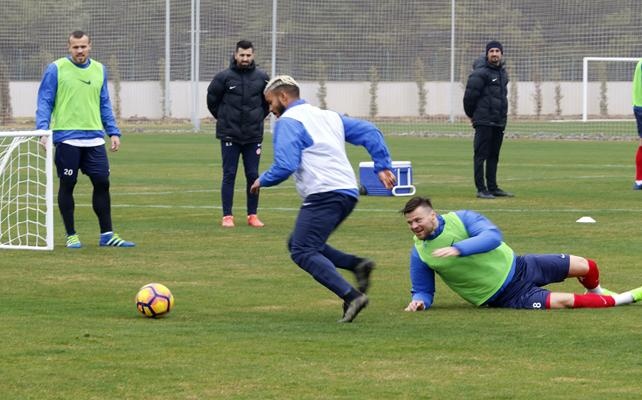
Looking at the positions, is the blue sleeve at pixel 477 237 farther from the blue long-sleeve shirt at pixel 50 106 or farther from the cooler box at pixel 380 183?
the cooler box at pixel 380 183

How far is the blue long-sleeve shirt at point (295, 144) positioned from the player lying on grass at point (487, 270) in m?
0.47

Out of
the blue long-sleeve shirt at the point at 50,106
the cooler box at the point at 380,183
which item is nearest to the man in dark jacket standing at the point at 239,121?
the blue long-sleeve shirt at the point at 50,106

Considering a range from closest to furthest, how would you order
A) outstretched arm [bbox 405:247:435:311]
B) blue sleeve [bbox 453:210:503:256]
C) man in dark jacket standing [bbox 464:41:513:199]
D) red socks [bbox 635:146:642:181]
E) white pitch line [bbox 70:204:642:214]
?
1. blue sleeve [bbox 453:210:503:256]
2. outstretched arm [bbox 405:247:435:311]
3. white pitch line [bbox 70:204:642:214]
4. man in dark jacket standing [bbox 464:41:513:199]
5. red socks [bbox 635:146:642:181]

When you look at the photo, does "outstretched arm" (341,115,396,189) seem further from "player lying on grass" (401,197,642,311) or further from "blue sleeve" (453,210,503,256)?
"blue sleeve" (453,210,503,256)

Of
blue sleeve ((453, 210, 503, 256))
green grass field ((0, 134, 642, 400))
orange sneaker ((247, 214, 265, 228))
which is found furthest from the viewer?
orange sneaker ((247, 214, 265, 228))

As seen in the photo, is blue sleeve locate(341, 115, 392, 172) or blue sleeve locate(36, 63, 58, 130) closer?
blue sleeve locate(341, 115, 392, 172)

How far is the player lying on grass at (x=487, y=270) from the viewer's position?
32.4 feet

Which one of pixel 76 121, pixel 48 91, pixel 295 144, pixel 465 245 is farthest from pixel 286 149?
pixel 48 91

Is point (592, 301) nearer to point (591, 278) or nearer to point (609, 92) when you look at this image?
point (591, 278)

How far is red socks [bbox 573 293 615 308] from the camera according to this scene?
1012cm

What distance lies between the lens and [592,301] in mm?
10156

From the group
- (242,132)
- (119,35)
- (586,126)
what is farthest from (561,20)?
(242,132)

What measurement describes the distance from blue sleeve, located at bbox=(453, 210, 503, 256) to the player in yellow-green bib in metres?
4.96

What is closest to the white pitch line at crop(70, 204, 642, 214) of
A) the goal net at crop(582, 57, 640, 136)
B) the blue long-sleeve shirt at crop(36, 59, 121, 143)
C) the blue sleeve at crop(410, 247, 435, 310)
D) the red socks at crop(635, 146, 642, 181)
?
the red socks at crop(635, 146, 642, 181)
